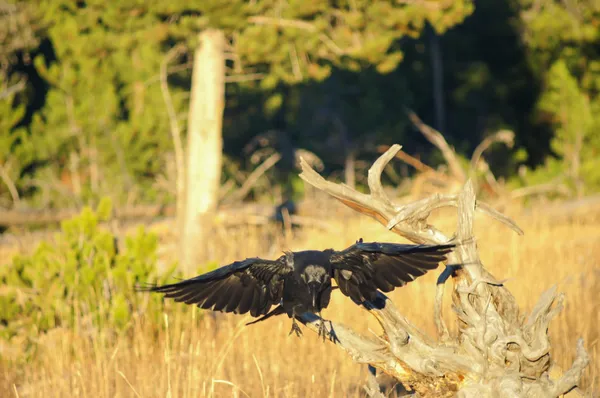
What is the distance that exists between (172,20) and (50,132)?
4978mm

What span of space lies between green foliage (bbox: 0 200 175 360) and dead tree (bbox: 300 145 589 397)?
2.50 meters

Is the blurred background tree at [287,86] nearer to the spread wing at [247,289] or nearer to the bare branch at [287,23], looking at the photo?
the bare branch at [287,23]

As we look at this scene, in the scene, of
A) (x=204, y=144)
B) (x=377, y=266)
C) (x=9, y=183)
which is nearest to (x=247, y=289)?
(x=377, y=266)

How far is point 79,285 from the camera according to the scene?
263 inches

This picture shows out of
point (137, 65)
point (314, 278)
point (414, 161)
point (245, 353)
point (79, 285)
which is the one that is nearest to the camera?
point (314, 278)

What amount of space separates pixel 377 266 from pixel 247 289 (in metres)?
0.73

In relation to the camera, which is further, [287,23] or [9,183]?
[9,183]

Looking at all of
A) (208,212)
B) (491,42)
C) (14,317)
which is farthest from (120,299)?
(491,42)

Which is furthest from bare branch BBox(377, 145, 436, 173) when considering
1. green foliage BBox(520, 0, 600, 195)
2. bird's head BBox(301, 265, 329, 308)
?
bird's head BBox(301, 265, 329, 308)

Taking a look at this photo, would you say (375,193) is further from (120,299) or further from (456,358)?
(120,299)

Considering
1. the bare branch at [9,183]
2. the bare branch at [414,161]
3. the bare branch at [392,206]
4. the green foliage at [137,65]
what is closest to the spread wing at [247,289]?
the bare branch at [392,206]

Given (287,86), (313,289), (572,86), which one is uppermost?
(287,86)

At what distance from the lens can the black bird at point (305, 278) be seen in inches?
155

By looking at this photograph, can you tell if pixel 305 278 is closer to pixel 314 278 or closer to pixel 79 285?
pixel 314 278
